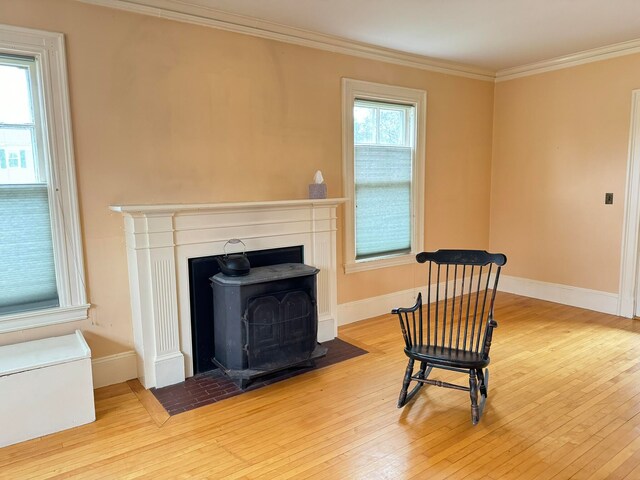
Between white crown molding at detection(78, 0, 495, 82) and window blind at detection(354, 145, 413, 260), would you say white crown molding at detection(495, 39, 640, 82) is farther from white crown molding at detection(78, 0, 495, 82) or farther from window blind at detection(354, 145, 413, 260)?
window blind at detection(354, 145, 413, 260)

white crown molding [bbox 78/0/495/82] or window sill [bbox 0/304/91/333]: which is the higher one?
white crown molding [bbox 78/0/495/82]

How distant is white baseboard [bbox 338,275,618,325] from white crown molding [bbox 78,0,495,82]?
231cm

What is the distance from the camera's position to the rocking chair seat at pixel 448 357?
2.46 metres

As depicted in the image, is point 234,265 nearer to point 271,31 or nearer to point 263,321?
point 263,321

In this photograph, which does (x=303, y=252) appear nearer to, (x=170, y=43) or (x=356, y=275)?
(x=356, y=275)

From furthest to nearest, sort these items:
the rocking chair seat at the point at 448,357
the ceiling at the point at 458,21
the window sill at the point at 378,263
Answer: the window sill at the point at 378,263 → the ceiling at the point at 458,21 → the rocking chair seat at the point at 448,357

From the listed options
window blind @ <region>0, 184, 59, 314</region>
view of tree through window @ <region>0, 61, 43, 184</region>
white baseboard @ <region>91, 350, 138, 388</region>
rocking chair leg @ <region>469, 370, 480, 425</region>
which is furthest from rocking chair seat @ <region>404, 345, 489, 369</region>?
view of tree through window @ <region>0, 61, 43, 184</region>

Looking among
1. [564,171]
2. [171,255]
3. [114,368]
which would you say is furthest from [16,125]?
[564,171]

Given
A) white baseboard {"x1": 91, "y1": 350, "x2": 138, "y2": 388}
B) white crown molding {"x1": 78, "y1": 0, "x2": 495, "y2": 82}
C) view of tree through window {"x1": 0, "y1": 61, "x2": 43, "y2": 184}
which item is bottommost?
white baseboard {"x1": 91, "y1": 350, "x2": 138, "y2": 388}

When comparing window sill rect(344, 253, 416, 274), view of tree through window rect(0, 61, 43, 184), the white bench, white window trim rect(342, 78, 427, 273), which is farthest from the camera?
window sill rect(344, 253, 416, 274)

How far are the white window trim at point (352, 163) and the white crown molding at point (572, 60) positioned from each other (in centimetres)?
124

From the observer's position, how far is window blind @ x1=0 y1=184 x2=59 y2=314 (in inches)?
105

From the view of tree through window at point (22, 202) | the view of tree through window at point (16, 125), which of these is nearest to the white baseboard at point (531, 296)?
the view of tree through window at point (22, 202)

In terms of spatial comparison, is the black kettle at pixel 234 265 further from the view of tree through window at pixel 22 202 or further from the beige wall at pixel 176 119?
the view of tree through window at pixel 22 202
